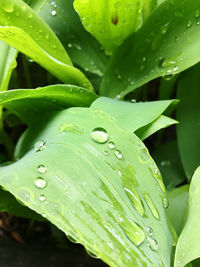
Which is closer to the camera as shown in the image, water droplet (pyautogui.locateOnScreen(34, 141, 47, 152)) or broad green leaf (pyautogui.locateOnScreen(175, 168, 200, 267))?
broad green leaf (pyautogui.locateOnScreen(175, 168, 200, 267))

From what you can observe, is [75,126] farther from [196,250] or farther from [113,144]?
[196,250]

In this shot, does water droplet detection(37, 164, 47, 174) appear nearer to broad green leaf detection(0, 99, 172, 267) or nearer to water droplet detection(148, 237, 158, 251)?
broad green leaf detection(0, 99, 172, 267)

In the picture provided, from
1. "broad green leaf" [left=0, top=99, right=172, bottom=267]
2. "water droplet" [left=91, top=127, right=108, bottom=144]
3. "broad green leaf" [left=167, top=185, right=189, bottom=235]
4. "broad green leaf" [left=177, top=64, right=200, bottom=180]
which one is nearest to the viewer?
"broad green leaf" [left=0, top=99, right=172, bottom=267]

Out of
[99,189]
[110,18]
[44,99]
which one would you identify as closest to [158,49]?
[110,18]

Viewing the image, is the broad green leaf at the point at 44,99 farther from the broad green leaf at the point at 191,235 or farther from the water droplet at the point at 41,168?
the broad green leaf at the point at 191,235

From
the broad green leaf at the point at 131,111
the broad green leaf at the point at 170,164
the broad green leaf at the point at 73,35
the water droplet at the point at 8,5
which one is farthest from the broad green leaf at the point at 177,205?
the water droplet at the point at 8,5

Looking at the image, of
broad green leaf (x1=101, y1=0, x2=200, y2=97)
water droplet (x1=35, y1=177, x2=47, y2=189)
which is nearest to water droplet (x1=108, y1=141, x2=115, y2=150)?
water droplet (x1=35, y1=177, x2=47, y2=189)

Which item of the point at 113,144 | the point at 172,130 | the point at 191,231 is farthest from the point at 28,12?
the point at 172,130

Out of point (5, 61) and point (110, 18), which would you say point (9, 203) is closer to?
point (5, 61)
